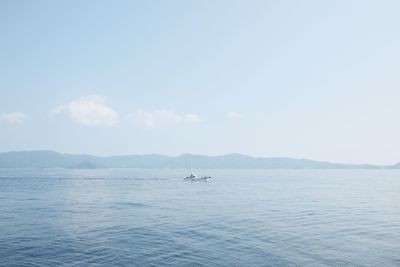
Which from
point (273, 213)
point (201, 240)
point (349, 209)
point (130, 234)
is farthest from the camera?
point (349, 209)

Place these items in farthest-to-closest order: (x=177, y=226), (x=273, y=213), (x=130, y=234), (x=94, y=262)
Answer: (x=273, y=213), (x=177, y=226), (x=130, y=234), (x=94, y=262)

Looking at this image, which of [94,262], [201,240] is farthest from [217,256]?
[94,262]

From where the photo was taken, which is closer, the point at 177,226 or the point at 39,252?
the point at 39,252

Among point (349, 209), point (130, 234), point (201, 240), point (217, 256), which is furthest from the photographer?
point (349, 209)

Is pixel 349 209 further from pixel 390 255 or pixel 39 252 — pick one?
pixel 39 252

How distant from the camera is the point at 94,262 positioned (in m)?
31.3

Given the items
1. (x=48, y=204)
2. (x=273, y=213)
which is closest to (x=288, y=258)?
(x=273, y=213)

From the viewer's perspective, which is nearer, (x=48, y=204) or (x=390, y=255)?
(x=390, y=255)

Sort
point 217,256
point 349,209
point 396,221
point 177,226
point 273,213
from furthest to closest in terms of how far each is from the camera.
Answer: point 349,209, point 273,213, point 396,221, point 177,226, point 217,256

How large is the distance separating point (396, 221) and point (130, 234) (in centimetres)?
4496

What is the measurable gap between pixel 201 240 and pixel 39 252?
59.3 ft

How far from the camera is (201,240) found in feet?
133

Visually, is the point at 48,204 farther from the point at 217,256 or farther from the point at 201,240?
the point at 217,256

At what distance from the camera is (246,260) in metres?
32.3
